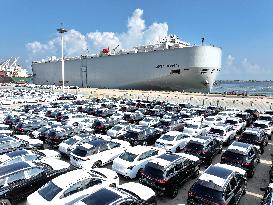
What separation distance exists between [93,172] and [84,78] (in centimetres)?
10592

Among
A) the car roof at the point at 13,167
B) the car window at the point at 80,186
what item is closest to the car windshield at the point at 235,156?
the car window at the point at 80,186

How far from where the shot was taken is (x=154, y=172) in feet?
36.6

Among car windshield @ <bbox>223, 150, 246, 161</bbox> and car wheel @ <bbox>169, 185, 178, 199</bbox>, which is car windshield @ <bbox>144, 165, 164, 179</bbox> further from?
car windshield @ <bbox>223, 150, 246, 161</bbox>

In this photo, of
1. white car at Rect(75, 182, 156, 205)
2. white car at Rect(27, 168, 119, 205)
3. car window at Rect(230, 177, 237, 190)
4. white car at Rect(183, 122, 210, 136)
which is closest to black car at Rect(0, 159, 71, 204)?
Answer: white car at Rect(27, 168, 119, 205)

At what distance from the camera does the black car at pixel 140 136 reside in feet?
58.8

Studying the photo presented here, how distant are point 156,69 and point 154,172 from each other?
74199 mm

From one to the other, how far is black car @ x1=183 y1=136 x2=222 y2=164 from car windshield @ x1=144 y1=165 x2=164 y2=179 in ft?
12.6

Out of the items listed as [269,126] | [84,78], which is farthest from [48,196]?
[84,78]

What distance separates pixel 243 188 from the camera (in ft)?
36.6

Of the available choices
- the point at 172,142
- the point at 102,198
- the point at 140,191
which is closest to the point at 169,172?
the point at 140,191

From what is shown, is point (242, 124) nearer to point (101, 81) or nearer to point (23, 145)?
Answer: point (23, 145)

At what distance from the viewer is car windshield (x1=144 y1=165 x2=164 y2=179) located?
10.9 meters

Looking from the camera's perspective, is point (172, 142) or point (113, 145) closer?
point (113, 145)

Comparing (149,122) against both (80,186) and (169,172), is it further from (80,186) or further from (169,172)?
(80,186)
